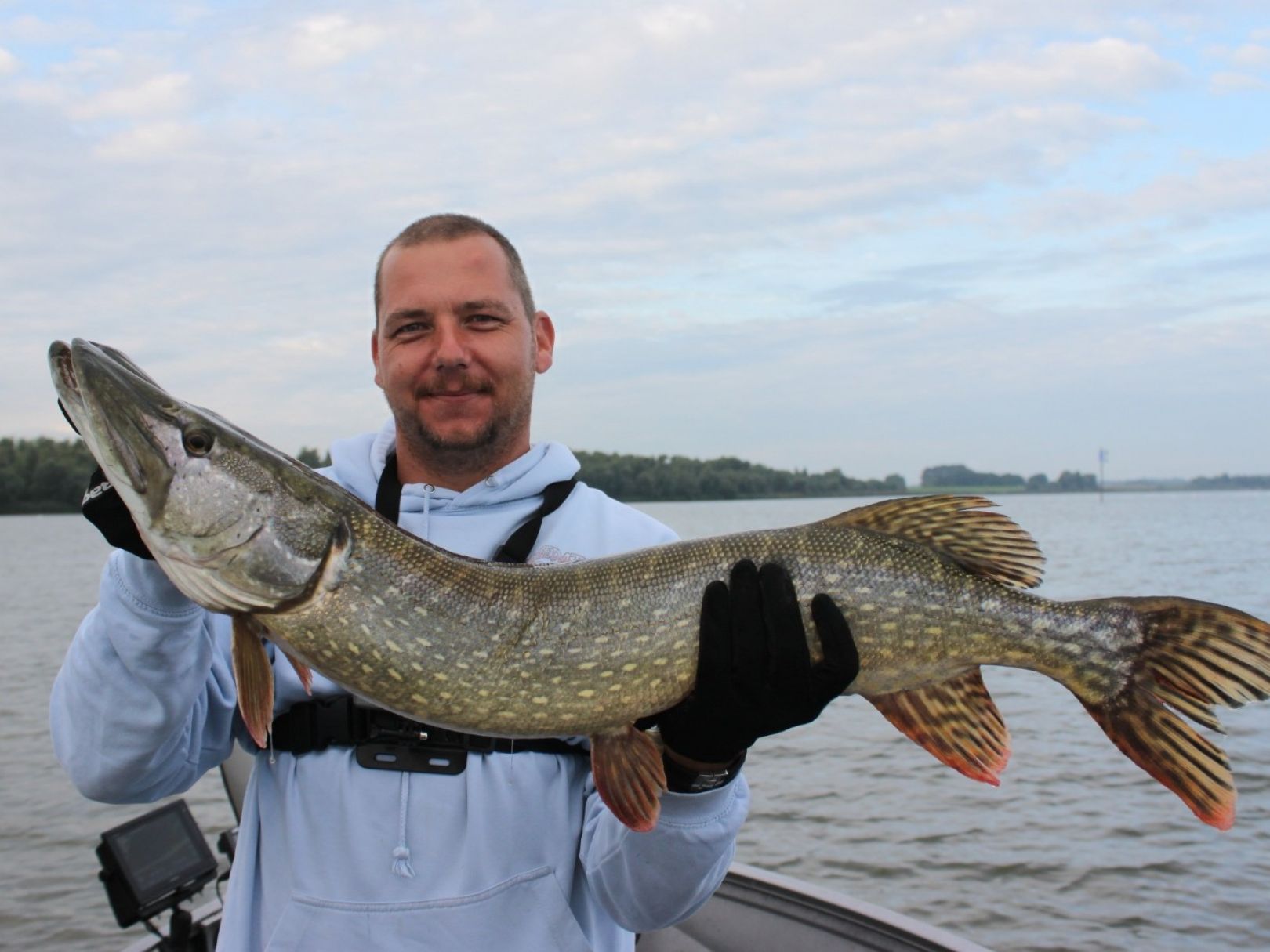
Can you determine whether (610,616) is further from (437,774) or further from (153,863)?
(153,863)

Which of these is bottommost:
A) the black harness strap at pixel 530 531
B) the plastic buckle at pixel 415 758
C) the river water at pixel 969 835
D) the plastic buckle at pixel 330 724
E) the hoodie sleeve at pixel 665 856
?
the river water at pixel 969 835

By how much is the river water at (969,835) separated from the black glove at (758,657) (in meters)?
5.38

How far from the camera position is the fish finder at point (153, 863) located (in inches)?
142

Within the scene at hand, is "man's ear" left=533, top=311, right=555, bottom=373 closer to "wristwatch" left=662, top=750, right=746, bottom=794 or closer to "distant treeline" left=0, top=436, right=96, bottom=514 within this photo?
"wristwatch" left=662, top=750, right=746, bottom=794

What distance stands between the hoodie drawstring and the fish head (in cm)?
63

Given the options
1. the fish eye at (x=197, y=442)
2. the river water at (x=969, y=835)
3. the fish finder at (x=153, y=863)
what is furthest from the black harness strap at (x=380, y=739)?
the river water at (x=969, y=835)

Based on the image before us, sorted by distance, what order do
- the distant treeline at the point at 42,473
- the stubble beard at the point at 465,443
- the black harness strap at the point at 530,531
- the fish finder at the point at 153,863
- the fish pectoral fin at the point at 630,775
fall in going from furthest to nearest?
the distant treeline at the point at 42,473
the fish finder at the point at 153,863
the stubble beard at the point at 465,443
the black harness strap at the point at 530,531
the fish pectoral fin at the point at 630,775

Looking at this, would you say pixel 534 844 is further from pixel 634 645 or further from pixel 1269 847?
pixel 1269 847

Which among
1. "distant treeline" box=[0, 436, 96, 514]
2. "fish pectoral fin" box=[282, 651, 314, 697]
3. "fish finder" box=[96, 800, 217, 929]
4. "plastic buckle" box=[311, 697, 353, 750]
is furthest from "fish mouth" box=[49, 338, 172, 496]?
"distant treeline" box=[0, 436, 96, 514]

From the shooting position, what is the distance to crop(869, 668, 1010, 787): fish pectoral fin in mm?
2365

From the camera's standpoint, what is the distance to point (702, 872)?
95.7 inches

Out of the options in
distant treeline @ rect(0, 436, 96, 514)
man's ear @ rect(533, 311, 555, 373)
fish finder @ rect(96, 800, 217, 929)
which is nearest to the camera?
man's ear @ rect(533, 311, 555, 373)

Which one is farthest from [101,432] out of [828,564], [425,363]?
[828,564]

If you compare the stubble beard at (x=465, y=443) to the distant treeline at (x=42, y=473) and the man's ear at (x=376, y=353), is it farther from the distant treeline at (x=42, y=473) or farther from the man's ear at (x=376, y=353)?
the distant treeline at (x=42, y=473)
